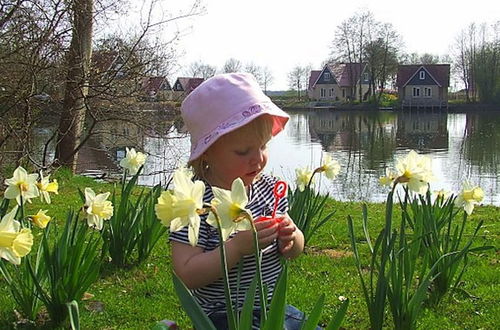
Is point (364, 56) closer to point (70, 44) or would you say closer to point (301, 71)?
point (301, 71)

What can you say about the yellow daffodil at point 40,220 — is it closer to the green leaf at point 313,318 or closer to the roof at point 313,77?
the green leaf at point 313,318

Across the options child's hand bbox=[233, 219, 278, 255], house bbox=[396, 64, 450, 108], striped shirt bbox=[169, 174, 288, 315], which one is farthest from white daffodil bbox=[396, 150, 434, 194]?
house bbox=[396, 64, 450, 108]

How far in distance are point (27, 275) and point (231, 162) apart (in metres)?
1.45

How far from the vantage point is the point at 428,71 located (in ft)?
184

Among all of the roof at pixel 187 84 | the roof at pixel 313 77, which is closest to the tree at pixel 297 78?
the roof at pixel 313 77

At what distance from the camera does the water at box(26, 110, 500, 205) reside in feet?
32.2

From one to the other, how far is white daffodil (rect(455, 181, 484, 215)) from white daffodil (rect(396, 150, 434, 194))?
3.07 feet

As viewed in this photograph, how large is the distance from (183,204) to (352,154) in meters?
16.5

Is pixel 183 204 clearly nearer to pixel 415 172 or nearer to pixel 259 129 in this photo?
pixel 259 129

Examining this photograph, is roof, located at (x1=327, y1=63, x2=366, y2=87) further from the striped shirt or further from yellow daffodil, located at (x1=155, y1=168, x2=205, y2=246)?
yellow daffodil, located at (x1=155, y1=168, x2=205, y2=246)

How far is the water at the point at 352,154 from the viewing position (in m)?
9.82

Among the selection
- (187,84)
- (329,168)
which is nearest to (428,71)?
(187,84)

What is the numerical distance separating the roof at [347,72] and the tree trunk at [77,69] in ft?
149

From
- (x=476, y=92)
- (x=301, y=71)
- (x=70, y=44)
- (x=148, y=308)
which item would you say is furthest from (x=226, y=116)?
(x=301, y=71)
